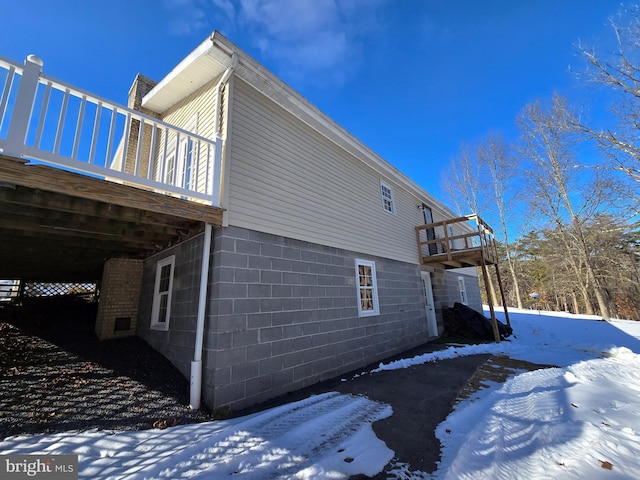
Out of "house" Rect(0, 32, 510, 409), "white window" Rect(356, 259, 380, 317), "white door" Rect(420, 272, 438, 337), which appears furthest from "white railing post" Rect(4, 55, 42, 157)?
"white door" Rect(420, 272, 438, 337)

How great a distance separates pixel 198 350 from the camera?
12.8 ft

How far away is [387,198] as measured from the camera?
9477 mm

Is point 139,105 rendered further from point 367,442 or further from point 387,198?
point 367,442

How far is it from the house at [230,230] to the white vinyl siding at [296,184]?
0.04 metres

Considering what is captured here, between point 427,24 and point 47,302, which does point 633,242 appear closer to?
point 427,24

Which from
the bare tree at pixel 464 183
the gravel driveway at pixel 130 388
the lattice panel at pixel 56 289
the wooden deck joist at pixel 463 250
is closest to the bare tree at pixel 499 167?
the bare tree at pixel 464 183

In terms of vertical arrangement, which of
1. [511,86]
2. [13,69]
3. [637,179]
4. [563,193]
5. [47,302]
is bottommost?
[47,302]

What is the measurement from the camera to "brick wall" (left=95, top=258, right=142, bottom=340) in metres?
6.26

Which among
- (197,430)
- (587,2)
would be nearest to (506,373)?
(197,430)

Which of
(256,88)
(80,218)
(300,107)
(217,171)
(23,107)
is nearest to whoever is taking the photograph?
(23,107)

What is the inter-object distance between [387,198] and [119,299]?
8349mm

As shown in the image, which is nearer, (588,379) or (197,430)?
(197,430)

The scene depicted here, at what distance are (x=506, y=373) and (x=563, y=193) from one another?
1662 cm

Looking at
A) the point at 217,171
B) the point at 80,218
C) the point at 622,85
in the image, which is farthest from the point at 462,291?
the point at 80,218
